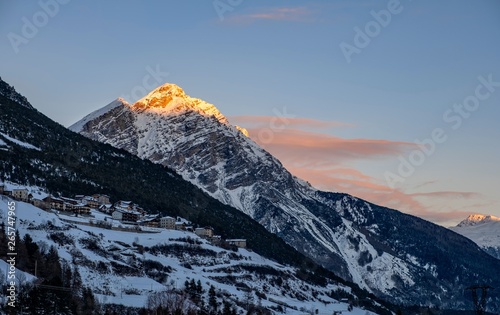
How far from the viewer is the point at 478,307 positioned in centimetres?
16238

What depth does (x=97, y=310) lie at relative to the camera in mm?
198000

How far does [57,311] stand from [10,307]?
13.8m

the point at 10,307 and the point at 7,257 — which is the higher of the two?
the point at 7,257

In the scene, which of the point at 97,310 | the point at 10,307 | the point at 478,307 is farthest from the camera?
the point at 97,310

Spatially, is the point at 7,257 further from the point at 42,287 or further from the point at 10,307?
the point at 10,307

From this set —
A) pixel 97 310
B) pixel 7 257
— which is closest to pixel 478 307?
pixel 97 310

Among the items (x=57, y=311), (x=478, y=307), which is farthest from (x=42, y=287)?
(x=478, y=307)

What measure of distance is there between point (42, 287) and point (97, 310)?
1280cm

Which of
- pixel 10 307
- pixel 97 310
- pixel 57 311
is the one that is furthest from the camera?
pixel 97 310

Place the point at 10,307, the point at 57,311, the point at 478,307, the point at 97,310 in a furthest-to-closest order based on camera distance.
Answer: the point at 97,310 < the point at 57,311 < the point at 10,307 < the point at 478,307

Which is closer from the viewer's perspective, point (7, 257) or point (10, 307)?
point (10, 307)

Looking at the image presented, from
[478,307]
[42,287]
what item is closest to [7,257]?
[42,287]

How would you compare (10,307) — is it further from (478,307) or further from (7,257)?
(478,307)

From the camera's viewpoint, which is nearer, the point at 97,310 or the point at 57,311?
the point at 57,311
